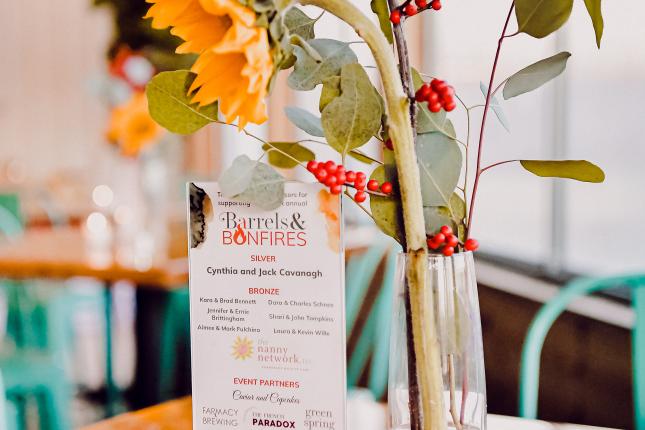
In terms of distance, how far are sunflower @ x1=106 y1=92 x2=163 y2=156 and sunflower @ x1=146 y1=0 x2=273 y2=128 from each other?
2035 millimetres

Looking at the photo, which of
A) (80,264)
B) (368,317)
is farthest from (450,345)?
(368,317)

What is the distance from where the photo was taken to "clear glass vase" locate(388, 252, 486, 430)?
2.15ft

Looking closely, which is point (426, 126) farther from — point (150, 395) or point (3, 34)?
point (3, 34)

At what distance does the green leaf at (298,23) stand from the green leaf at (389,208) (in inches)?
5.2

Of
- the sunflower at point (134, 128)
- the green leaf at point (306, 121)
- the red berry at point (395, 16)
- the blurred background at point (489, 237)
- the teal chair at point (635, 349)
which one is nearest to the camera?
the red berry at point (395, 16)

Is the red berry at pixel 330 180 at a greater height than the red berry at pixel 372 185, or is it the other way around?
the red berry at pixel 330 180

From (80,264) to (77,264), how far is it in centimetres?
1

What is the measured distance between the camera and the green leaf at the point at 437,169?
66 centimetres

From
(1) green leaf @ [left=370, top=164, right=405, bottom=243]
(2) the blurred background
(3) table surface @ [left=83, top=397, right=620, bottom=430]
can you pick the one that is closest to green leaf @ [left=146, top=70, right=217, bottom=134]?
(1) green leaf @ [left=370, top=164, right=405, bottom=243]

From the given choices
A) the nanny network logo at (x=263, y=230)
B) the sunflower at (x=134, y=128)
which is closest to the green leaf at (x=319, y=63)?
the nanny network logo at (x=263, y=230)

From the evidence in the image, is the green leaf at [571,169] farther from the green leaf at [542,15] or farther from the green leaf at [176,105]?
the green leaf at [176,105]

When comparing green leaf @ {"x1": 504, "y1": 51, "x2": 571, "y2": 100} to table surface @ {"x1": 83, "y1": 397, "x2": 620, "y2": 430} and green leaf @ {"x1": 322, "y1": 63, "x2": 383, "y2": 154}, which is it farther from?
table surface @ {"x1": 83, "y1": 397, "x2": 620, "y2": 430}

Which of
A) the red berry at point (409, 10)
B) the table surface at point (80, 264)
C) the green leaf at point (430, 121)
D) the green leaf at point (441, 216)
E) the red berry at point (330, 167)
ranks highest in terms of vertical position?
the red berry at point (409, 10)

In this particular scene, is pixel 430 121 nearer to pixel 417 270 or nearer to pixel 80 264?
pixel 417 270
